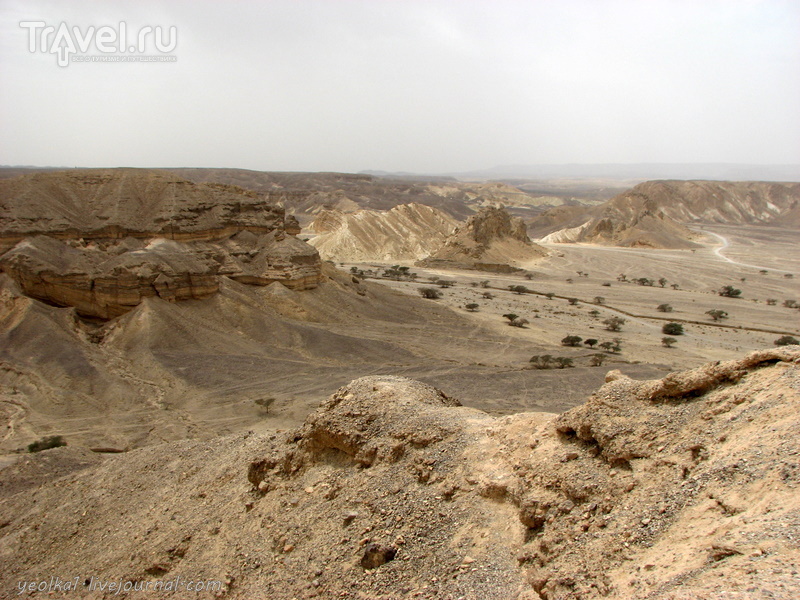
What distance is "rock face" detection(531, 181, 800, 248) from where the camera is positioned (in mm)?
69125

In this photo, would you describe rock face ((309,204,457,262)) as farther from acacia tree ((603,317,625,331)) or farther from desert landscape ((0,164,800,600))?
acacia tree ((603,317,625,331))

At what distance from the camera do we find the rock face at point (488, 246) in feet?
170

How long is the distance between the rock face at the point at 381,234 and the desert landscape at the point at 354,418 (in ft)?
41.6

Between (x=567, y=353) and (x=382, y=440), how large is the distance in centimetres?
1716

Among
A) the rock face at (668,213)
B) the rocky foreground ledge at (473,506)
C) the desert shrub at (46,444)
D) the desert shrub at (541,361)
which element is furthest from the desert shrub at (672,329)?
the rock face at (668,213)

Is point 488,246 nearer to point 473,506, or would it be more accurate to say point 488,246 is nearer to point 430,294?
point 430,294

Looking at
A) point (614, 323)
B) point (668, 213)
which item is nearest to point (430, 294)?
point (614, 323)

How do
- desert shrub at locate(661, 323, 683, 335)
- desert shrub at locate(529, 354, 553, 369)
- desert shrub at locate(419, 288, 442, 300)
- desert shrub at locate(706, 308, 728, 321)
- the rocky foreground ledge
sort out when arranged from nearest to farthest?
the rocky foreground ledge → desert shrub at locate(529, 354, 553, 369) → desert shrub at locate(661, 323, 683, 335) → desert shrub at locate(706, 308, 728, 321) → desert shrub at locate(419, 288, 442, 300)

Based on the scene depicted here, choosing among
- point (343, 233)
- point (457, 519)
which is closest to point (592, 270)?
point (343, 233)

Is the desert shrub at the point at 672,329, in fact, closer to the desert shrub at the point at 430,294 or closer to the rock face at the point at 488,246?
the desert shrub at the point at 430,294

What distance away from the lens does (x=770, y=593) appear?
9.63 ft

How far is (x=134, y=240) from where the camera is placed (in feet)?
83.2

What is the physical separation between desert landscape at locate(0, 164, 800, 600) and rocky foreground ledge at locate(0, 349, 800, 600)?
1.2 inches

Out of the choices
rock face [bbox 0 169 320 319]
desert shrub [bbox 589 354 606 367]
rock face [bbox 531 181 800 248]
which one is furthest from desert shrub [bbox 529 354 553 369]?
rock face [bbox 531 181 800 248]
